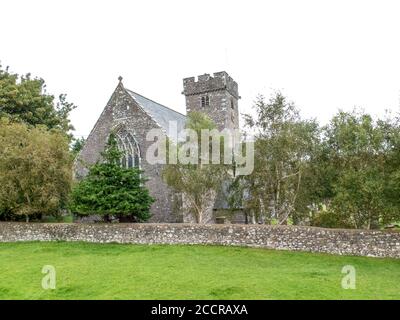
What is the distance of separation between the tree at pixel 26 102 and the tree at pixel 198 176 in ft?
55.1

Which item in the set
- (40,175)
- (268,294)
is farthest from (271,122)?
(40,175)

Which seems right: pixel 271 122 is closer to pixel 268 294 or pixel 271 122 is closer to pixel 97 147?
pixel 268 294

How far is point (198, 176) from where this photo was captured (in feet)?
70.4

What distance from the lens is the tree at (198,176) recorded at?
848 inches

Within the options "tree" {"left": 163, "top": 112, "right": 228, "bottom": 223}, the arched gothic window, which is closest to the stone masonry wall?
"tree" {"left": 163, "top": 112, "right": 228, "bottom": 223}

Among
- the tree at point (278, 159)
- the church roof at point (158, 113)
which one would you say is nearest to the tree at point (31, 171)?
the church roof at point (158, 113)

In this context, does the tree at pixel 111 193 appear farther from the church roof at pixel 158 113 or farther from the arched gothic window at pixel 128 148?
the arched gothic window at pixel 128 148

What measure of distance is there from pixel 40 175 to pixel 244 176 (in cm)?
1167

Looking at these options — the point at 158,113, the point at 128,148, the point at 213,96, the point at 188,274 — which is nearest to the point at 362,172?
the point at 188,274

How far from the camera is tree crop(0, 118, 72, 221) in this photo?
2238cm

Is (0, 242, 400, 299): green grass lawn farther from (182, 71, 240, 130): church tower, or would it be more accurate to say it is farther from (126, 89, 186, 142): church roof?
(182, 71, 240, 130): church tower
